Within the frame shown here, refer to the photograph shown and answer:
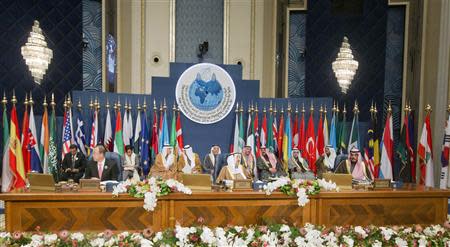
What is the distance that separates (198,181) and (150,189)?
1.80ft

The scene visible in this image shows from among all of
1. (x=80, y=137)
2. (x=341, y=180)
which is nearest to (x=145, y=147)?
(x=80, y=137)

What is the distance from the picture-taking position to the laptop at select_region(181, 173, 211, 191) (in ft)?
12.2

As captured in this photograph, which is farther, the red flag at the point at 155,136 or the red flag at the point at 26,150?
the red flag at the point at 155,136

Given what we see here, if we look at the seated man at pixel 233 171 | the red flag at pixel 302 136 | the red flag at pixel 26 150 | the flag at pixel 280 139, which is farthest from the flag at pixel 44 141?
the red flag at pixel 302 136

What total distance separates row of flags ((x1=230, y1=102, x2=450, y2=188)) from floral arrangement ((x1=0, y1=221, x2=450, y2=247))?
3.19 m

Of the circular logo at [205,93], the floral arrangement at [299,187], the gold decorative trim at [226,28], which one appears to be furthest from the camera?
the gold decorative trim at [226,28]

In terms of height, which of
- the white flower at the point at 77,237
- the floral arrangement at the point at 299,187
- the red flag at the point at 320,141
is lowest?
the white flower at the point at 77,237

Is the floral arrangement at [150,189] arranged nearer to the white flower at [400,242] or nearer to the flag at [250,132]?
the white flower at [400,242]

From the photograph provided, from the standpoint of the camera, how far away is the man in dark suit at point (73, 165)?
5438mm

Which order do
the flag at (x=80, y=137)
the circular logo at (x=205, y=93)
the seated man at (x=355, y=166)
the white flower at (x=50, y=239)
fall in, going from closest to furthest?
1. the white flower at (x=50, y=239)
2. the seated man at (x=355, y=166)
3. the flag at (x=80, y=137)
4. the circular logo at (x=205, y=93)

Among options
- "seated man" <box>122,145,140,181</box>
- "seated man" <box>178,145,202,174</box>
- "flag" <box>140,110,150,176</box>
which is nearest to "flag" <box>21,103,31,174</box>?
"seated man" <box>122,145,140,181</box>

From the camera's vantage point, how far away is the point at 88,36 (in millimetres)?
8125

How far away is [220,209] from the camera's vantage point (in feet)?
11.8

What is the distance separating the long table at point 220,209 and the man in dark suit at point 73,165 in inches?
86.5
